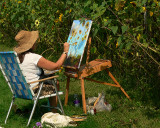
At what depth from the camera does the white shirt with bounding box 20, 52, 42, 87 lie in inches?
157

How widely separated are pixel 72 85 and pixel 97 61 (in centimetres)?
134

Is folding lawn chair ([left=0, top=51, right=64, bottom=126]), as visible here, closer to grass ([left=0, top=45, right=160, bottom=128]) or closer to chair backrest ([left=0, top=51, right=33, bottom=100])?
chair backrest ([left=0, top=51, right=33, bottom=100])

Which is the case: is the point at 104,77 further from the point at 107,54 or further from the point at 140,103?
the point at 140,103

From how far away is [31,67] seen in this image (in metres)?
4.01

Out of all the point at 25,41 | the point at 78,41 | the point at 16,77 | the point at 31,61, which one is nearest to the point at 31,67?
the point at 31,61

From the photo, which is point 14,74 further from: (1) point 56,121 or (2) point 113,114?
(2) point 113,114

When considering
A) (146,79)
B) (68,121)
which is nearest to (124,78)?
(146,79)

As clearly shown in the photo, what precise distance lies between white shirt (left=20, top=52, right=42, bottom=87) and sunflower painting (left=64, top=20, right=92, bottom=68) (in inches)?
23.0

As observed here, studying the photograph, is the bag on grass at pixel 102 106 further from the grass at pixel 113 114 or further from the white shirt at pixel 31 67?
Answer: the white shirt at pixel 31 67

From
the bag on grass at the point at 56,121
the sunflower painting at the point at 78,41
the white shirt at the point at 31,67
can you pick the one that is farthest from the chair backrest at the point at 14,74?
the sunflower painting at the point at 78,41

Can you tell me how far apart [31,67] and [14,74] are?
216mm

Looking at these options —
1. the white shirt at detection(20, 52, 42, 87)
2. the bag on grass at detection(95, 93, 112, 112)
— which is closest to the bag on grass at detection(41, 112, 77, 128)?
the white shirt at detection(20, 52, 42, 87)

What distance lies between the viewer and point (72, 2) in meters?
5.77

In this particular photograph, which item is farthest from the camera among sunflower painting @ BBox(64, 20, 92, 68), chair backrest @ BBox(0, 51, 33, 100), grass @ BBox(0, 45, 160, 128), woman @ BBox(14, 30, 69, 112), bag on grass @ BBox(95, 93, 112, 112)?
bag on grass @ BBox(95, 93, 112, 112)
